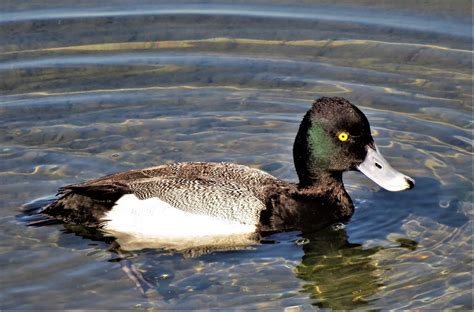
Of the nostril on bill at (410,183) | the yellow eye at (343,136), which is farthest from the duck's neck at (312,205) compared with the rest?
the nostril on bill at (410,183)

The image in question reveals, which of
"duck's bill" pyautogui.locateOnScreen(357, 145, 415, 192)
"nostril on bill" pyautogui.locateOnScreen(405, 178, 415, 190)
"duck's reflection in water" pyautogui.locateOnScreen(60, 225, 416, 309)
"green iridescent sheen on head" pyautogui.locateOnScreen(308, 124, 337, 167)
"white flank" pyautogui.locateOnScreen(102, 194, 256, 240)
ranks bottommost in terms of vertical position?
"duck's reflection in water" pyautogui.locateOnScreen(60, 225, 416, 309)

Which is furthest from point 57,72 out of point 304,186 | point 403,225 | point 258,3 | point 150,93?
point 403,225

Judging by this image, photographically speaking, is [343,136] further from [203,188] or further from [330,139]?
[203,188]

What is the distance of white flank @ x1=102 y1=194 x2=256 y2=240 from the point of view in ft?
30.0

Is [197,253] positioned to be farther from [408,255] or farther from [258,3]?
[258,3]

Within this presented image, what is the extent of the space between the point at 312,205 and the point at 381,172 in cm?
70

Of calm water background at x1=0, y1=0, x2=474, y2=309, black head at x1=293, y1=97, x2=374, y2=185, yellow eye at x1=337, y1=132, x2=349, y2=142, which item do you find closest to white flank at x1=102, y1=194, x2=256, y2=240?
calm water background at x1=0, y1=0, x2=474, y2=309

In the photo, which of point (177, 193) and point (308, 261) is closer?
point (308, 261)

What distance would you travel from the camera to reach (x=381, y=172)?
9617 mm

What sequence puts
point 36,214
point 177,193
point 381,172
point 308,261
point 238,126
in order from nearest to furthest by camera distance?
point 308,261
point 177,193
point 36,214
point 381,172
point 238,126

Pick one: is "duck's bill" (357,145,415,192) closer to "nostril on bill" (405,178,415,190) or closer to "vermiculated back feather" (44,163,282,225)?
"nostril on bill" (405,178,415,190)

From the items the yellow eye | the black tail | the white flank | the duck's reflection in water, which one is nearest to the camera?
the duck's reflection in water

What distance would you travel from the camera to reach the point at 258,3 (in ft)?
44.8

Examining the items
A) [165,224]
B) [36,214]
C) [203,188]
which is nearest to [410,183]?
[203,188]
